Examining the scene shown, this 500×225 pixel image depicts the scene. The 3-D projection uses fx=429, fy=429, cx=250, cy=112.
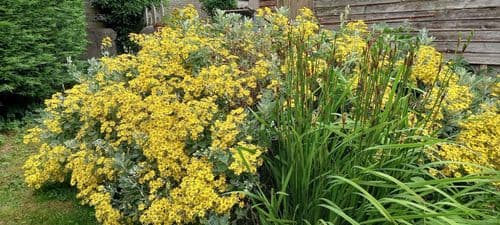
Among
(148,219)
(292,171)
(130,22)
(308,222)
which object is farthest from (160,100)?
(130,22)

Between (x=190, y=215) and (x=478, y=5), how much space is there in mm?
3444

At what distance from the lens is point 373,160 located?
6.63ft

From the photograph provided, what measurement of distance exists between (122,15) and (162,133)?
7506mm

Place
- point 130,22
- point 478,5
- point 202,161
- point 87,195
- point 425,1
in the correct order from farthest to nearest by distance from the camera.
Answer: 1. point 130,22
2. point 425,1
3. point 478,5
4. point 87,195
5. point 202,161

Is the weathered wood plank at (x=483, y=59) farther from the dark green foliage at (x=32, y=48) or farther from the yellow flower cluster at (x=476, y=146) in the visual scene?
the dark green foliage at (x=32, y=48)

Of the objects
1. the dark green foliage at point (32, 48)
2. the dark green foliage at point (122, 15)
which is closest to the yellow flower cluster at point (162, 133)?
the dark green foliage at point (32, 48)

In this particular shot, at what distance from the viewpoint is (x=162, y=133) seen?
234cm

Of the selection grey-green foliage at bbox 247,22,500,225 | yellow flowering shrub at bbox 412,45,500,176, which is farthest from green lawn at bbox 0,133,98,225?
yellow flowering shrub at bbox 412,45,500,176

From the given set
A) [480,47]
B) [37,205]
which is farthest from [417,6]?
[37,205]

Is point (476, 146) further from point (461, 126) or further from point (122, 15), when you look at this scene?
point (122, 15)

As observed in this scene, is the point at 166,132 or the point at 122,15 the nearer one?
the point at 166,132

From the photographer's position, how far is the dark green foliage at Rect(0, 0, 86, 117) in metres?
4.66

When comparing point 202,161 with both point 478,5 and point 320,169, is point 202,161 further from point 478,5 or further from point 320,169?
point 478,5

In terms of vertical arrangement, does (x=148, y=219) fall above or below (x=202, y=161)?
below
